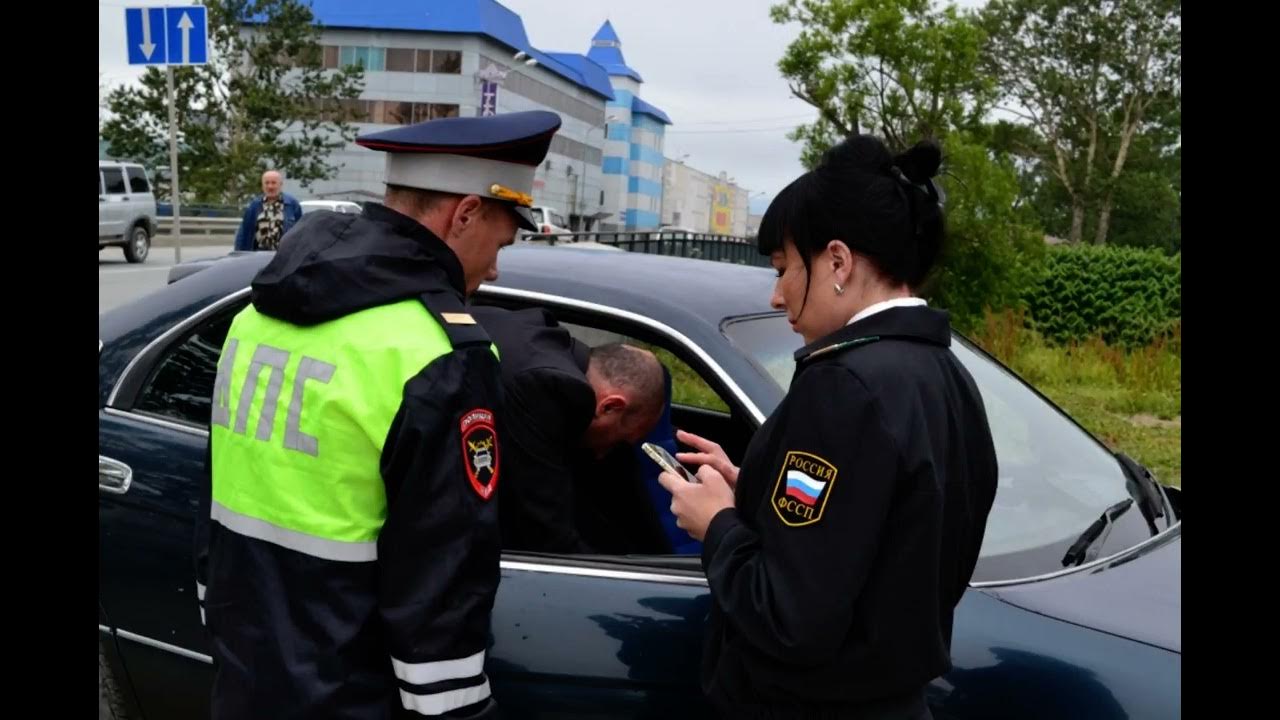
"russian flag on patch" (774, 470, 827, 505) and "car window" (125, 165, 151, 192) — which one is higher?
"russian flag on patch" (774, 470, 827, 505)

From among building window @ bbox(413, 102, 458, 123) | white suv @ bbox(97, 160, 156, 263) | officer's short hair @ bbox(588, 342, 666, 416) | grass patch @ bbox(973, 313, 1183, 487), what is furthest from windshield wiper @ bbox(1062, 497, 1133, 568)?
building window @ bbox(413, 102, 458, 123)

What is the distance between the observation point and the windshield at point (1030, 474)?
97.4 inches

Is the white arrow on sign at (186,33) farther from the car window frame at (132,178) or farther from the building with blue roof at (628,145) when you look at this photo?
the building with blue roof at (628,145)

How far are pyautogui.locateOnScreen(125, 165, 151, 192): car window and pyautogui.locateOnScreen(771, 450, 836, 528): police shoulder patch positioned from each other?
25.8 meters

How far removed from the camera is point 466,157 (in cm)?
208

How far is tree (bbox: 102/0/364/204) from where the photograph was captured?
4197 cm

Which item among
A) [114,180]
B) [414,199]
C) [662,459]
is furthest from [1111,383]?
[114,180]

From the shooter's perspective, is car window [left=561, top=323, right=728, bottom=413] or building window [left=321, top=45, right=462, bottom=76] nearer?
car window [left=561, top=323, right=728, bottom=413]

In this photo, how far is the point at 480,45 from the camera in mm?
65562

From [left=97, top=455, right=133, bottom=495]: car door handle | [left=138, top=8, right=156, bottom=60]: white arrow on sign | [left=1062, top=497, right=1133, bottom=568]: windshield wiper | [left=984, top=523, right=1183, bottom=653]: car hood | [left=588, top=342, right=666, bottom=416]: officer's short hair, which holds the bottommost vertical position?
[left=97, top=455, right=133, bottom=495]: car door handle

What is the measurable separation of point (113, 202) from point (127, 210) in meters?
0.53

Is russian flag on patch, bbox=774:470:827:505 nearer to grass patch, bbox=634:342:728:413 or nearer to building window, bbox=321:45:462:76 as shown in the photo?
grass patch, bbox=634:342:728:413

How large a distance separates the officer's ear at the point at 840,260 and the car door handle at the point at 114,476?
1867 millimetres
